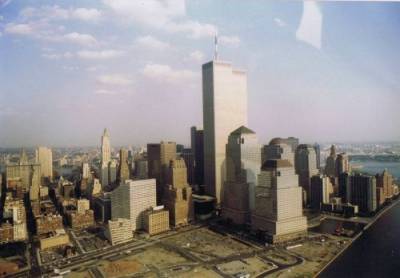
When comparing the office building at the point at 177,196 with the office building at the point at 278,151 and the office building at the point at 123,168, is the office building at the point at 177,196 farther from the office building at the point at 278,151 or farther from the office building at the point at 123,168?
the office building at the point at 278,151

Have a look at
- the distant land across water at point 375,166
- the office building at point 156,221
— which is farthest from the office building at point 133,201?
the distant land across water at point 375,166

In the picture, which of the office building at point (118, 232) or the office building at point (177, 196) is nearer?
the office building at point (118, 232)

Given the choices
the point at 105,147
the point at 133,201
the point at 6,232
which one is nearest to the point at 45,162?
the point at 105,147

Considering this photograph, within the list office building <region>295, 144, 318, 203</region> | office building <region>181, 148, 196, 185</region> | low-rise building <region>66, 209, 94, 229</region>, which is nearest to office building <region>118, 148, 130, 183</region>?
low-rise building <region>66, 209, 94, 229</region>

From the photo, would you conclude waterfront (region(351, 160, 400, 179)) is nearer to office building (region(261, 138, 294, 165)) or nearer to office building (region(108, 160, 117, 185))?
office building (region(261, 138, 294, 165))

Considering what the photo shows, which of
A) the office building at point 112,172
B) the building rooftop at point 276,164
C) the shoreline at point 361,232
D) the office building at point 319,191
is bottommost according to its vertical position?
the shoreline at point 361,232

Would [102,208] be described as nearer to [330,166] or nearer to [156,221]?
[156,221]

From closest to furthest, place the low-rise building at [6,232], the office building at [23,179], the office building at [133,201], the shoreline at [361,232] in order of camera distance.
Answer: the shoreline at [361,232], the low-rise building at [6,232], the office building at [23,179], the office building at [133,201]

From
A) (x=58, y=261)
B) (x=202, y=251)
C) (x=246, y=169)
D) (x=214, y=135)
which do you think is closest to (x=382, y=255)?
(x=202, y=251)
